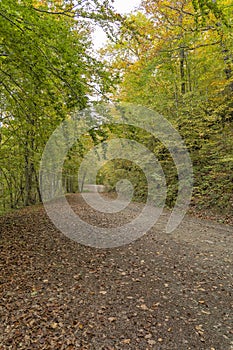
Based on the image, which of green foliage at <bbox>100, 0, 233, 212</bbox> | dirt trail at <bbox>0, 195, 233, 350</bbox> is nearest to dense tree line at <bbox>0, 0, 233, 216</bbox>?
green foliage at <bbox>100, 0, 233, 212</bbox>

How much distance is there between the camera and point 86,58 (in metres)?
3.87

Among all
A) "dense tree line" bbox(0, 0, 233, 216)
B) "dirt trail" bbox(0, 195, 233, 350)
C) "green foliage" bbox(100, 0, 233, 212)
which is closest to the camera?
"dirt trail" bbox(0, 195, 233, 350)

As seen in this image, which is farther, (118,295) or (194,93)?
(194,93)

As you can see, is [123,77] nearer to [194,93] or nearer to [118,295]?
[118,295]

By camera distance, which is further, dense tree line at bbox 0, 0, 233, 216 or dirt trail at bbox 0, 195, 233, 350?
dense tree line at bbox 0, 0, 233, 216

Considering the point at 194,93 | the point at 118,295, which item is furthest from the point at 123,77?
the point at 194,93

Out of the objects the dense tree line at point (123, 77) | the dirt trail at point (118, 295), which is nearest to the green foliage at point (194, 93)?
the dense tree line at point (123, 77)

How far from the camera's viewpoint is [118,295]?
3529 millimetres

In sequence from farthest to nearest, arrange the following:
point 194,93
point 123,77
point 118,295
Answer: point 194,93, point 123,77, point 118,295

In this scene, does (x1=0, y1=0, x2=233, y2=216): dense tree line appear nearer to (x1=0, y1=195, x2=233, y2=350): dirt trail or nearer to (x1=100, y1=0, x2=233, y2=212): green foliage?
(x1=100, y1=0, x2=233, y2=212): green foliage

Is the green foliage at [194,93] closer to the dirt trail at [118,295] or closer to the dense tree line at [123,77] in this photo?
the dense tree line at [123,77]

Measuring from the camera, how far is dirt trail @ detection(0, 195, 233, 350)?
263cm

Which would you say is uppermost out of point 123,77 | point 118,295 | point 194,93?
point 194,93

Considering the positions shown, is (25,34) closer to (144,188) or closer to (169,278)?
(169,278)
